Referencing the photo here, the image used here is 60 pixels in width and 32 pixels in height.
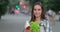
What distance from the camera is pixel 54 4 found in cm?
3422

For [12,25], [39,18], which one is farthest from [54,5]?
[39,18]

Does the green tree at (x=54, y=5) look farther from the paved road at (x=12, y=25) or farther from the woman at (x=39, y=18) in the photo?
the woman at (x=39, y=18)

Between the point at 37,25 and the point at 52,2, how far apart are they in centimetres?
3081

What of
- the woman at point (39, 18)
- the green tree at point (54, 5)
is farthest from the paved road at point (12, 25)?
the woman at point (39, 18)

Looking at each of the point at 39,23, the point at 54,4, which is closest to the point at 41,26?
the point at 39,23

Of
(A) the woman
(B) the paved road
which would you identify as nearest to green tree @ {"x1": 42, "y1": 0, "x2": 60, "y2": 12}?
(B) the paved road

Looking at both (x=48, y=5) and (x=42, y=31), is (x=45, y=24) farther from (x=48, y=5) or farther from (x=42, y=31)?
(x=48, y=5)

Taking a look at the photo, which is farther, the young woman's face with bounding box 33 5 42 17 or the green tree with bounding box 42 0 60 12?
the green tree with bounding box 42 0 60 12

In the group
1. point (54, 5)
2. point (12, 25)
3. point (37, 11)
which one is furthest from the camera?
point (54, 5)

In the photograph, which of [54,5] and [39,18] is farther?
[54,5]

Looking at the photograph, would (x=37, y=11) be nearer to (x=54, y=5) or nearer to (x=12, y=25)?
(x=12, y=25)

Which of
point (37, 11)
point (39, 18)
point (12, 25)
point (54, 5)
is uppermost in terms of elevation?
point (37, 11)

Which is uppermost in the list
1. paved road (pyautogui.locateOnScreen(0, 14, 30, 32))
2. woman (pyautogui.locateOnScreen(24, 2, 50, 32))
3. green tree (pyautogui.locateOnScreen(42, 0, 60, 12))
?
woman (pyautogui.locateOnScreen(24, 2, 50, 32))

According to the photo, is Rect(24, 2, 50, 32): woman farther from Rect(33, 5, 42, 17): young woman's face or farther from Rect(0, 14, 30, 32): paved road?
Rect(0, 14, 30, 32): paved road
